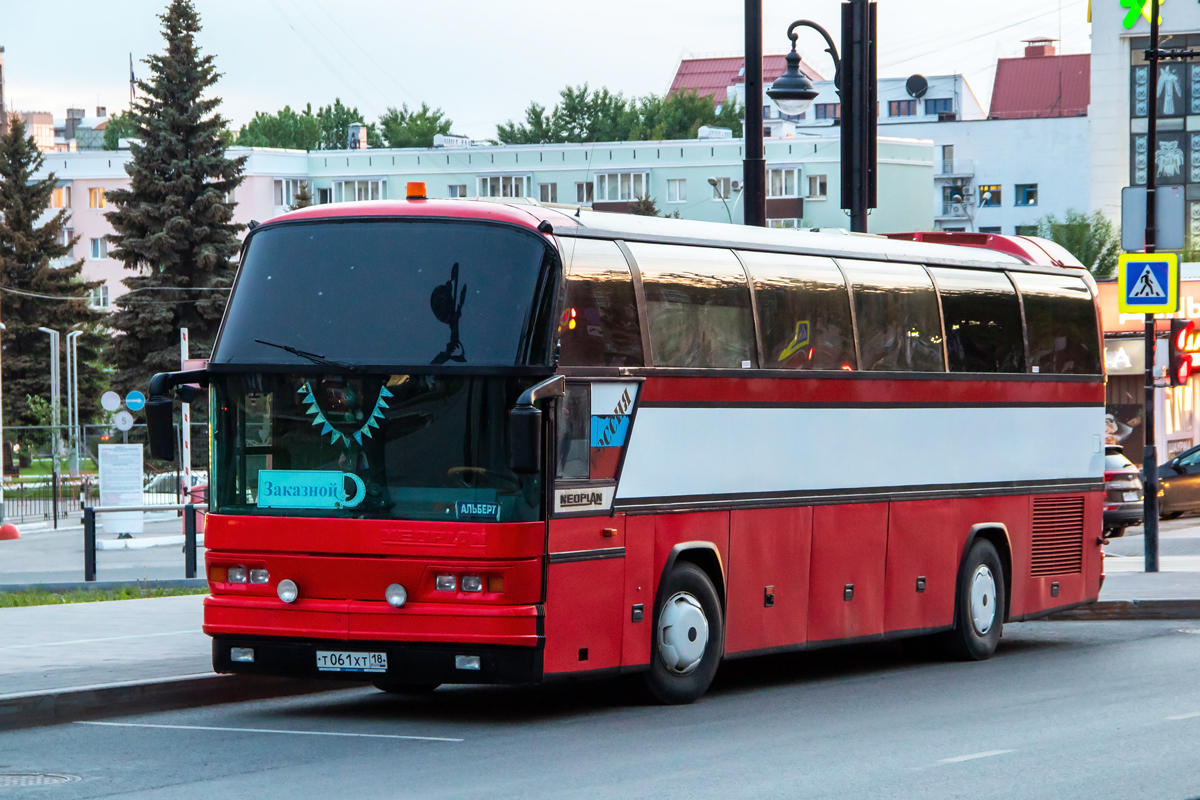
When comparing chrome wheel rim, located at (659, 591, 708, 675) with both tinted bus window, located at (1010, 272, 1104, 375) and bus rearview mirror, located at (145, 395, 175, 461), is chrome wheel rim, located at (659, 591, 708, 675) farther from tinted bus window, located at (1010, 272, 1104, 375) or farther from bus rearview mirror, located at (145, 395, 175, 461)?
tinted bus window, located at (1010, 272, 1104, 375)

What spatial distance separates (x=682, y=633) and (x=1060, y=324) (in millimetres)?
6347

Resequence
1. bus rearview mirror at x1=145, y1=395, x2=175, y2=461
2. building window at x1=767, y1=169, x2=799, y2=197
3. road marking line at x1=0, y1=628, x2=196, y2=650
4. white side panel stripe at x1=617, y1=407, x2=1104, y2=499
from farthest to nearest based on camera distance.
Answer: building window at x1=767, y1=169, x2=799, y2=197, road marking line at x1=0, y1=628, x2=196, y2=650, white side panel stripe at x1=617, y1=407, x2=1104, y2=499, bus rearview mirror at x1=145, y1=395, x2=175, y2=461

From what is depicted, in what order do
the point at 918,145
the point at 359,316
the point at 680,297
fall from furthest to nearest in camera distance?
the point at 918,145 < the point at 680,297 < the point at 359,316

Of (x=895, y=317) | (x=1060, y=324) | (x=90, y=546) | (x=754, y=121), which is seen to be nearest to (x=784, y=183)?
(x=90, y=546)

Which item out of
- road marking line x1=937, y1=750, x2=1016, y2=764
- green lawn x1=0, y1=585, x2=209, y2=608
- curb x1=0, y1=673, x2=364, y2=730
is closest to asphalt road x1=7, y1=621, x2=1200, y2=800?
road marking line x1=937, y1=750, x2=1016, y2=764

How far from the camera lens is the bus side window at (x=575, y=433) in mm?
11453

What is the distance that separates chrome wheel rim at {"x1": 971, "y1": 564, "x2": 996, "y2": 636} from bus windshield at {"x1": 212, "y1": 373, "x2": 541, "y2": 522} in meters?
5.90

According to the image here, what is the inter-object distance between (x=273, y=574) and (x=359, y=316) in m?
1.69

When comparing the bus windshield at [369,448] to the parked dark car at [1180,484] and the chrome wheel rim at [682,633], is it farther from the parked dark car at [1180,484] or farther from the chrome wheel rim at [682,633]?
the parked dark car at [1180,484]

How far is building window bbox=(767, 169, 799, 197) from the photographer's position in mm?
93062

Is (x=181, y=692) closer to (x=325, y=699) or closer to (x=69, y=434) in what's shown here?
(x=325, y=699)

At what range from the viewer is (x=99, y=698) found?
11.6 meters

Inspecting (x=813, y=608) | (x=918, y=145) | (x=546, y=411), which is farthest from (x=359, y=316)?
(x=918, y=145)

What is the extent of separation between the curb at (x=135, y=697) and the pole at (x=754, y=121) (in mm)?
6732
